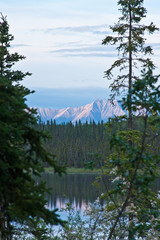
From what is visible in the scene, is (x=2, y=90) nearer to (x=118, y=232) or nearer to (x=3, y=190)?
(x=3, y=190)

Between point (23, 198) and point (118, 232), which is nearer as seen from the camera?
point (23, 198)

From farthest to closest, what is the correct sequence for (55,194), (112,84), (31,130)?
(55,194)
(112,84)
(31,130)

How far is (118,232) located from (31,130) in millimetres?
6632

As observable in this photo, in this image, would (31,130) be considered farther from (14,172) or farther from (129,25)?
(129,25)

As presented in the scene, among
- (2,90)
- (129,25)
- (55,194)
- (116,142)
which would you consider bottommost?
(55,194)

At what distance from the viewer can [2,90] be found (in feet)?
25.6

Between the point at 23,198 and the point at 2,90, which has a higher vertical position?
the point at 2,90

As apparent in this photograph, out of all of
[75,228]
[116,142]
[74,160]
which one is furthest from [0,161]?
[74,160]

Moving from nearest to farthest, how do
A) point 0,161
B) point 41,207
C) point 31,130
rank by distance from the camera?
point 0,161
point 41,207
point 31,130

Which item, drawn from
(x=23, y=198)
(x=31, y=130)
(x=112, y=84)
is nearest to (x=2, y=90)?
(x=31, y=130)

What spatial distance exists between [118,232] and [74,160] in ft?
472

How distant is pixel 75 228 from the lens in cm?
1456

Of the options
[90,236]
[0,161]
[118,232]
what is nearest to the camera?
[0,161]

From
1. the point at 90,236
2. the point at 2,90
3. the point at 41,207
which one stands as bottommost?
the point at 90,236
